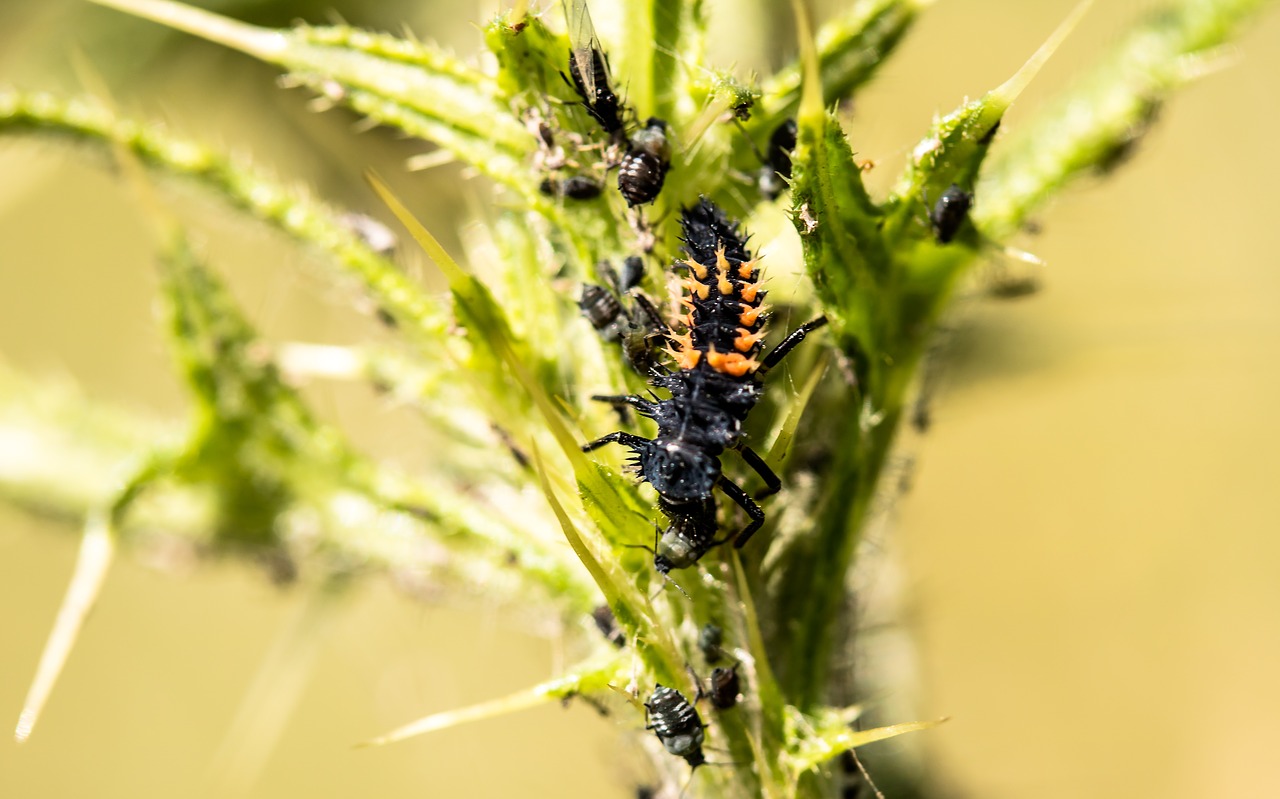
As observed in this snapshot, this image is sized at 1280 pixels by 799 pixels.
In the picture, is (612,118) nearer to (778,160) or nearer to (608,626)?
(778,160)

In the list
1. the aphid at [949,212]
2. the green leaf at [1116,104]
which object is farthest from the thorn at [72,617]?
the green leaf at [1116,104]

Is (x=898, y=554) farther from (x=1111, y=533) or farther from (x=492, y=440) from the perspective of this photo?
(x=1111, y=533)

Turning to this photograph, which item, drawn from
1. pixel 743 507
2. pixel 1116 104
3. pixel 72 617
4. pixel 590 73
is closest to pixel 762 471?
pixel 743 507

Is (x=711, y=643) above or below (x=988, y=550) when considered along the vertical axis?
below

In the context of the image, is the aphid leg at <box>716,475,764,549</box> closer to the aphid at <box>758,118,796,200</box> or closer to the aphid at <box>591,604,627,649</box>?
the aphid at <box>591,604,627,649</box>

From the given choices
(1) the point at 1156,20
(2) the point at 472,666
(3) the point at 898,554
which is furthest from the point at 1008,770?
(1) the point at 1156,20

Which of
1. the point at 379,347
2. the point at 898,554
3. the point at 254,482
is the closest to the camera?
the point at 379,347
